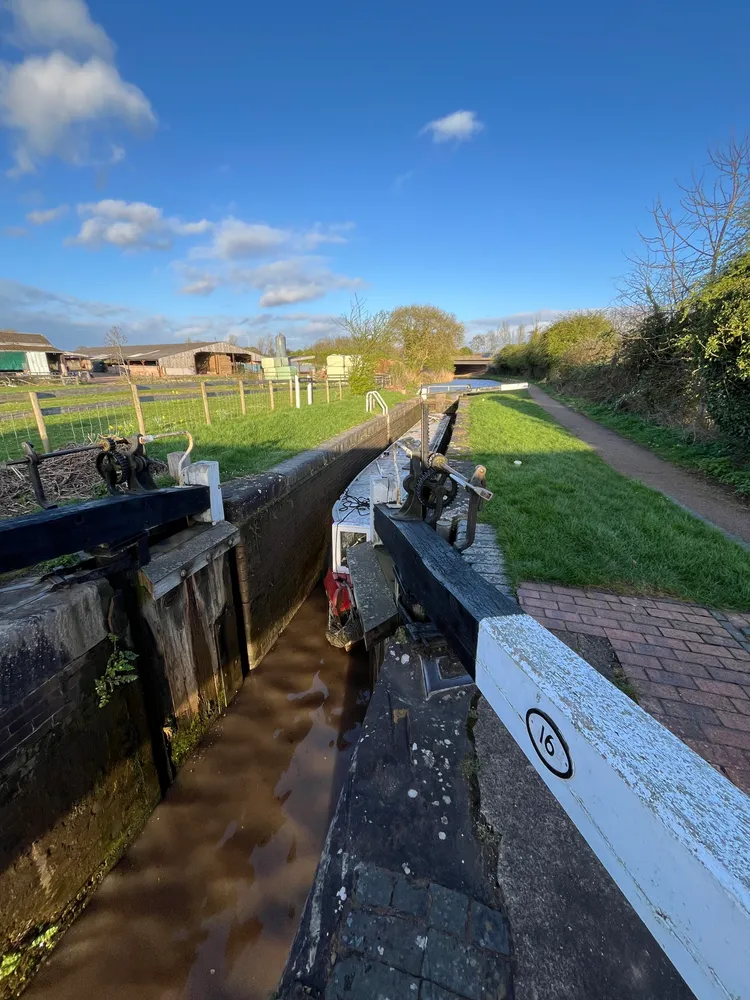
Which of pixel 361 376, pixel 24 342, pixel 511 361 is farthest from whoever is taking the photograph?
pixel 511 361

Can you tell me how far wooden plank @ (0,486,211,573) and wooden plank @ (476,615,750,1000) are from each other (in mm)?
2502

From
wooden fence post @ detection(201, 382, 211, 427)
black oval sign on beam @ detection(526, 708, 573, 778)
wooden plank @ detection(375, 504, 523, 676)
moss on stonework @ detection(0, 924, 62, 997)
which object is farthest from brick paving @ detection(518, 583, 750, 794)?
wooden fence post @ detection(201, 382, 211, 427)

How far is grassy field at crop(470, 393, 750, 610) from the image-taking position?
164 inches

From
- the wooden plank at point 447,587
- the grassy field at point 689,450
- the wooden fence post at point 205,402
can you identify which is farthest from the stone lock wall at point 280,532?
the grassy field at point 689,450

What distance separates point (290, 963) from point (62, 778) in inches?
76.9

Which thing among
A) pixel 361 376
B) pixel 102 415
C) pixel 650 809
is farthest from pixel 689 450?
pixel 361 376

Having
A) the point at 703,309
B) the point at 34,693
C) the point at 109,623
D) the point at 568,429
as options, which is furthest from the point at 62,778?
the point at 568,429

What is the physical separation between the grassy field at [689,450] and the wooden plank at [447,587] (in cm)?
746

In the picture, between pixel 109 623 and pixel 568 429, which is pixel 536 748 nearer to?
pixel 109 623

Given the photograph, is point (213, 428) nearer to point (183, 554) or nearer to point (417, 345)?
point (183, 554)

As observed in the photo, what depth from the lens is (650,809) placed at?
0.67 metres

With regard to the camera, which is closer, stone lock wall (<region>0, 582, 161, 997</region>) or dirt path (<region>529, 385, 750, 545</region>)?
stone lock wall (<region>0, 582, 161, 997</region>)

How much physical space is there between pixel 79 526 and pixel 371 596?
2.06m

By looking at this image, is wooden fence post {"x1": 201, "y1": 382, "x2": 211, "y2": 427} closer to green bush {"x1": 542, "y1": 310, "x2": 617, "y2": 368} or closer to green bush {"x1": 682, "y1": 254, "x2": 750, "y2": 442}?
green bush {"x1": 682, "y1": 254, "x2": 750, "y2": 442}
